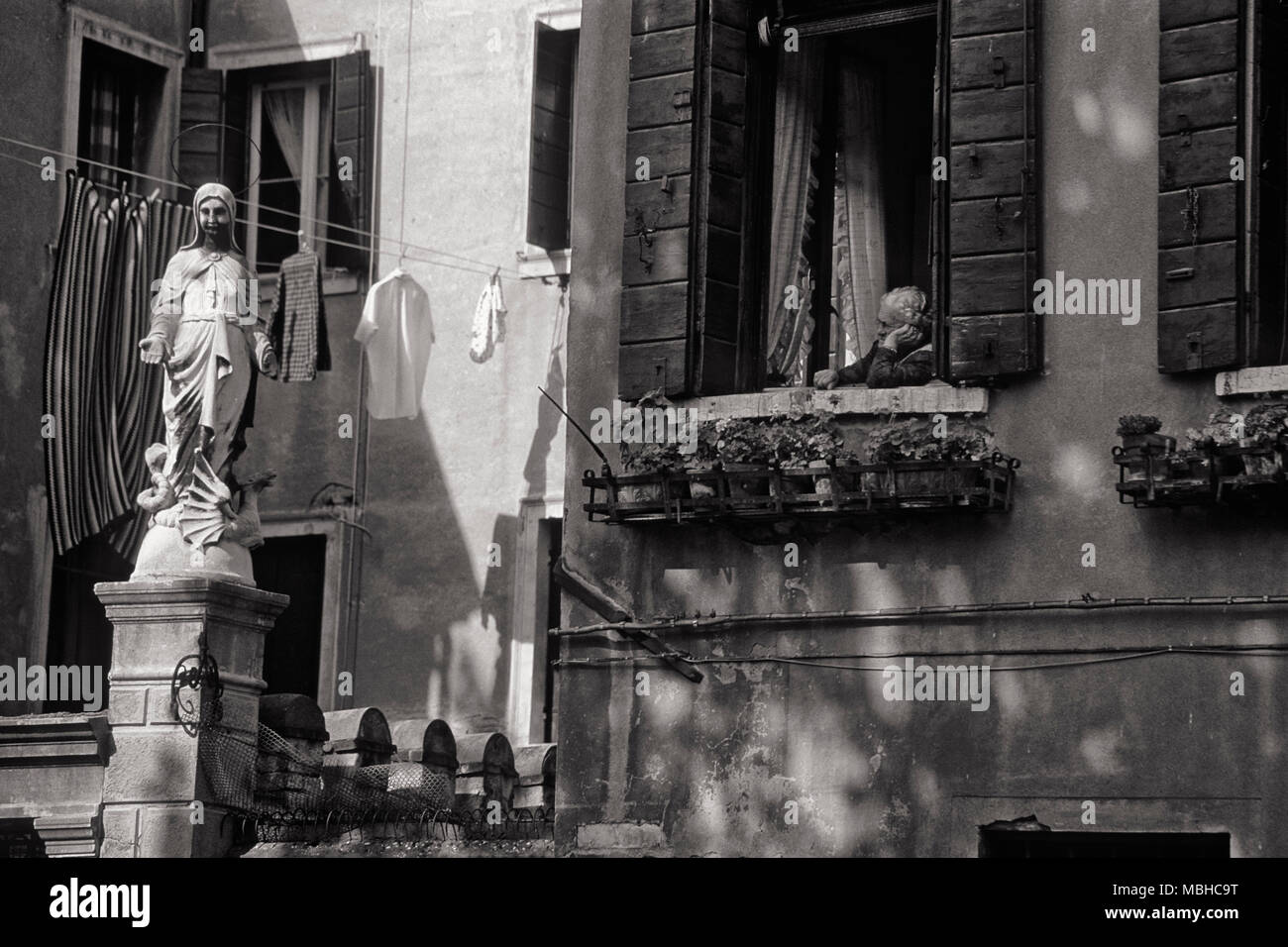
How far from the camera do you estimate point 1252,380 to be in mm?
12227

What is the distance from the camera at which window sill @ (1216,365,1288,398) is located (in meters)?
12.2

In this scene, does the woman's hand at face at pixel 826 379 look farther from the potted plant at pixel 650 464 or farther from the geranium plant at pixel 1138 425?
the geranium plant at pixel 1138 425

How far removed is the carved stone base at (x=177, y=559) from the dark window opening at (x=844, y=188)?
311 cm

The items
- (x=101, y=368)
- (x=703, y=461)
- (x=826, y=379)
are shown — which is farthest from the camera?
(x=101, y=368)

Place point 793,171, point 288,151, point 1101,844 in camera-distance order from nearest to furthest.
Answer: point 1101,844 → point 793,171 → point 288,151

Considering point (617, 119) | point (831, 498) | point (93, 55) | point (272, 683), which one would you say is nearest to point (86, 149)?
point (93, 55)

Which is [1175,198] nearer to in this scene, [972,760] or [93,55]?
[972,760]

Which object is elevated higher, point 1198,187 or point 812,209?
point 812,209

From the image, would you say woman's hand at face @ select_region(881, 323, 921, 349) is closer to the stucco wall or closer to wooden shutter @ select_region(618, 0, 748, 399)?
wooden shutter @ select_region(618, 0, 748, 399)

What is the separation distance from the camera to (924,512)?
507 inches

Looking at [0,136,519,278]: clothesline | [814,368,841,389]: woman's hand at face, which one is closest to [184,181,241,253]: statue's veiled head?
[814,368,841,389]: woman's hand at face

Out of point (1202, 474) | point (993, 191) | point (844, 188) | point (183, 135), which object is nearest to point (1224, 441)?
point (1202, 474)

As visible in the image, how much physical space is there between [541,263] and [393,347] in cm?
130

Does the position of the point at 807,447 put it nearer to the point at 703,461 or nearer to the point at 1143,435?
the point at 703,461
